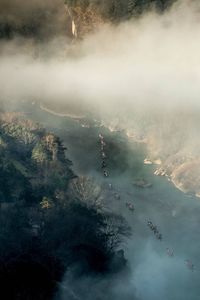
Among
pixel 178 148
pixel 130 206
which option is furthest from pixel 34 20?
pixel 130 206

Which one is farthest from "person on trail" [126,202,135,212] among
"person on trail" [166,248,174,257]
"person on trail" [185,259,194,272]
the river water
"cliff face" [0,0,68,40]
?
"cliff face" [0,0,68,40]

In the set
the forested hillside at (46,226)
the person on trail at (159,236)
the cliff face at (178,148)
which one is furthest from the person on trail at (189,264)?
the cliff face at (178,148)

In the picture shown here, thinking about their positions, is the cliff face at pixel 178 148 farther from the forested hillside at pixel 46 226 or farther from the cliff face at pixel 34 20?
the cliff face at pixel 34 20

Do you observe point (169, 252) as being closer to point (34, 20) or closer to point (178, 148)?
point (178, 148)

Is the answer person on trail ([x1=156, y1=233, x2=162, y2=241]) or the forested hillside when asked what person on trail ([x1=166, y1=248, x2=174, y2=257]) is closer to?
person on trail ([x1=156, y1=233, x2=162, y2=241])

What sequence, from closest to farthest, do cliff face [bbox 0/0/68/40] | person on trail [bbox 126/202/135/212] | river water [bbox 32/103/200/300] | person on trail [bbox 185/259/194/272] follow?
1. river water [bbox 32/103/200/300]
2. person on trail [bbox 185/259/194/272]
3. person on trail [bbox 126/202/135/212]
4. cliff face [bbox 0/0/68/40]

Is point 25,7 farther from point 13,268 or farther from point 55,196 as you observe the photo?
point 13,268

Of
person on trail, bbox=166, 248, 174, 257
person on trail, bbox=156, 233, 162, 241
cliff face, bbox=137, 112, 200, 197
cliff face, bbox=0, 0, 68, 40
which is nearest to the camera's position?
person on trail, bbox=166, 248, 174, 257

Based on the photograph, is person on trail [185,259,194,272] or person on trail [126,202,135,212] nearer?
person on trail [185,259,194,272]
